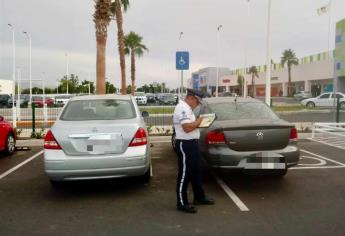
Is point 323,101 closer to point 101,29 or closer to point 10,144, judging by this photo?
point 101,29

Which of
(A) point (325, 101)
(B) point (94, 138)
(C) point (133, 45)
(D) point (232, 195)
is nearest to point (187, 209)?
(D) point (232, 195)

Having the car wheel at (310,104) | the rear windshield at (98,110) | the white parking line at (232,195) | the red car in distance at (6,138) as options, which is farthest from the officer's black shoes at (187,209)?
the car wheel at (310,104)

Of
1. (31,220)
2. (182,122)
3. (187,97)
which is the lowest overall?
(31,220)

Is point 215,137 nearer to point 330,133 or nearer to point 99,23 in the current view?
point 330,133

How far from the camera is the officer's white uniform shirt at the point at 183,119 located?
15.3 feet

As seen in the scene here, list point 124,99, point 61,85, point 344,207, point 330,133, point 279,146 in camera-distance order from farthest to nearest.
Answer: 1. point 61,85
2. point 330,133
3. point 124,99
4. point 279,146
5. point 344,207

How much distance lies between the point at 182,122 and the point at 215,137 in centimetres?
114

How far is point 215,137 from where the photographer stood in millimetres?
5625

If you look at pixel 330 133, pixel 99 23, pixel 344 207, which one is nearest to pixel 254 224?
pixel 344 207

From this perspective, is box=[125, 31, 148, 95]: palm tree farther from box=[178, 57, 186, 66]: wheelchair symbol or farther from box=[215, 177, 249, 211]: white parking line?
box=[215, 177, 249, 211]: white parking line

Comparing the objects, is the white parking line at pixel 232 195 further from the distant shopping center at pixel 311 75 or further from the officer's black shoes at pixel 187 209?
the distant shopping center at pixel 311 75

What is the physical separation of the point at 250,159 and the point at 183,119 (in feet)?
4.79

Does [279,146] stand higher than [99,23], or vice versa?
[99,23]

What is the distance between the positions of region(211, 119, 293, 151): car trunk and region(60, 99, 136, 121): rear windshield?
5.33 ft
